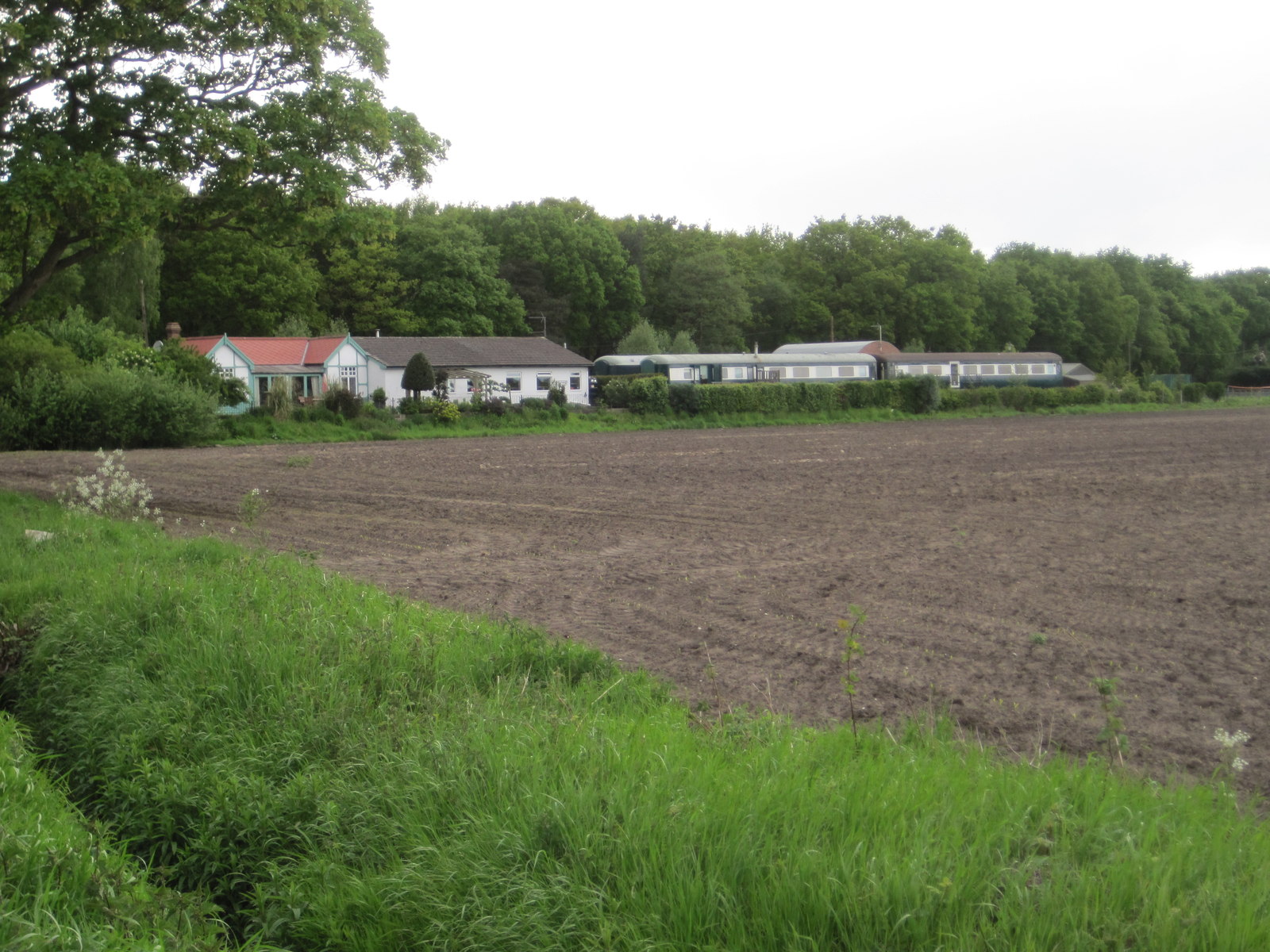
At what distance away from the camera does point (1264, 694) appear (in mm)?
7227

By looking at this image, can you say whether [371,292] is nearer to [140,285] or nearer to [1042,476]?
[140,285]

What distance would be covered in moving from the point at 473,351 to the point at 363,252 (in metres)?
17.8

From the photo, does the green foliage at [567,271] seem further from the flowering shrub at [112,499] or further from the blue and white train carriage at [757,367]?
the flowering shrub at [112,499]

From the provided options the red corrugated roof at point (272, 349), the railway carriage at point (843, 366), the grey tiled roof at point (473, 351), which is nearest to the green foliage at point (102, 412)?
the red corrugated roof at point (272, 349)

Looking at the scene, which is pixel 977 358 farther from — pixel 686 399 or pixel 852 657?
pixel 852 657

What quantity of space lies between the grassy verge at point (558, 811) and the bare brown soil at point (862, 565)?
1.33 meters

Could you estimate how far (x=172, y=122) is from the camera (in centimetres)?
1553

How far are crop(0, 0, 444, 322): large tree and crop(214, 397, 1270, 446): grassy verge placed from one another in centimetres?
2266

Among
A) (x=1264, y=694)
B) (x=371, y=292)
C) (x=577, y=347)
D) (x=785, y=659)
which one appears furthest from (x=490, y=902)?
(x=577, y=347)

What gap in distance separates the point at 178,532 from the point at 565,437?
2879 centimetres

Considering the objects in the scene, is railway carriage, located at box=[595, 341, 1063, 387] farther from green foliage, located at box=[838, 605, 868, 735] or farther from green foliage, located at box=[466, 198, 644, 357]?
green foliage, located at box=[838, 605, 868, 735]

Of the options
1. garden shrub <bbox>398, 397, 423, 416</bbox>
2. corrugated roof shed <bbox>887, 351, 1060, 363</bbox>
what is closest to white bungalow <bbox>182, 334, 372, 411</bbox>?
garden shrub <bbox>398, 397, 423, 416</bbox>

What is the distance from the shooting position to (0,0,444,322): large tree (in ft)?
48.6

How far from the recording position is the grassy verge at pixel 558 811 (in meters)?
3.61
